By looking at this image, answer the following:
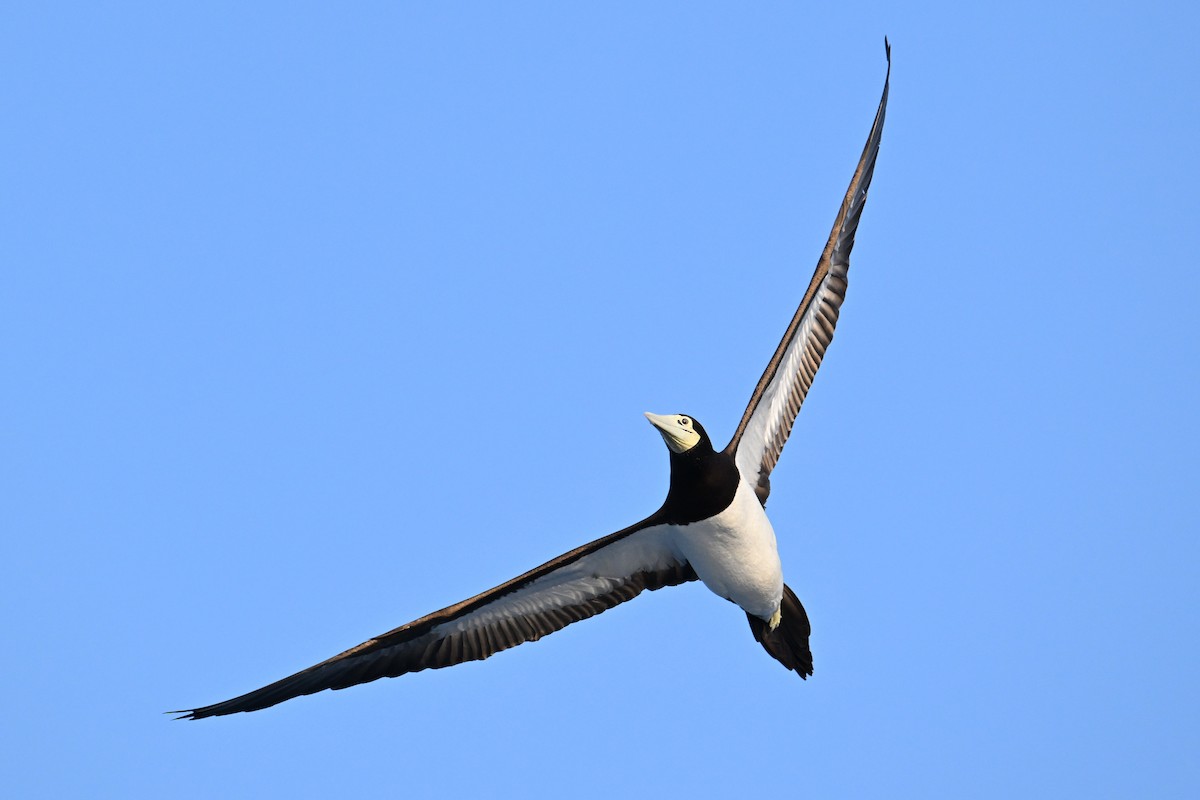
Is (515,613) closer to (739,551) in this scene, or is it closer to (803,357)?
(739,551)

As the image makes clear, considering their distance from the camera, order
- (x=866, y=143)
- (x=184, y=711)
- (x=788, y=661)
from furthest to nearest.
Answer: (x=866, y=143)
(x=788, y=661)
(x=184, y=711)

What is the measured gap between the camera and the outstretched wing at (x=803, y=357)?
20.3 m

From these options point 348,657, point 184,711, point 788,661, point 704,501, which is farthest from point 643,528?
point 184,711

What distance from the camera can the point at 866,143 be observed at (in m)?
21.0

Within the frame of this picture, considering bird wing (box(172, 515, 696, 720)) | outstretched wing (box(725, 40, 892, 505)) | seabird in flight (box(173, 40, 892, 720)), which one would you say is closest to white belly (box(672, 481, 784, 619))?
seabird in flight (box(173, 40, 892, 720))

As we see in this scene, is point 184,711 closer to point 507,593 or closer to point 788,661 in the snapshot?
point 507,593

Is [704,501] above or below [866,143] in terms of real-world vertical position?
below

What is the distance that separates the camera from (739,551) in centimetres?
1827

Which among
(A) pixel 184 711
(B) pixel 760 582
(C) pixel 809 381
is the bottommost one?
(A) pixel 184 711

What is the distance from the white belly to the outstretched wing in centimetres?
143

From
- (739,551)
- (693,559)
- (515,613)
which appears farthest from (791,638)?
(515,613)

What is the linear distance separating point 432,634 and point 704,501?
427 cm

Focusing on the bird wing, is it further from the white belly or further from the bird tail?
the bird tail

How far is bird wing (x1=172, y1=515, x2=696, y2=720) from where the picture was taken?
18.8 meters
